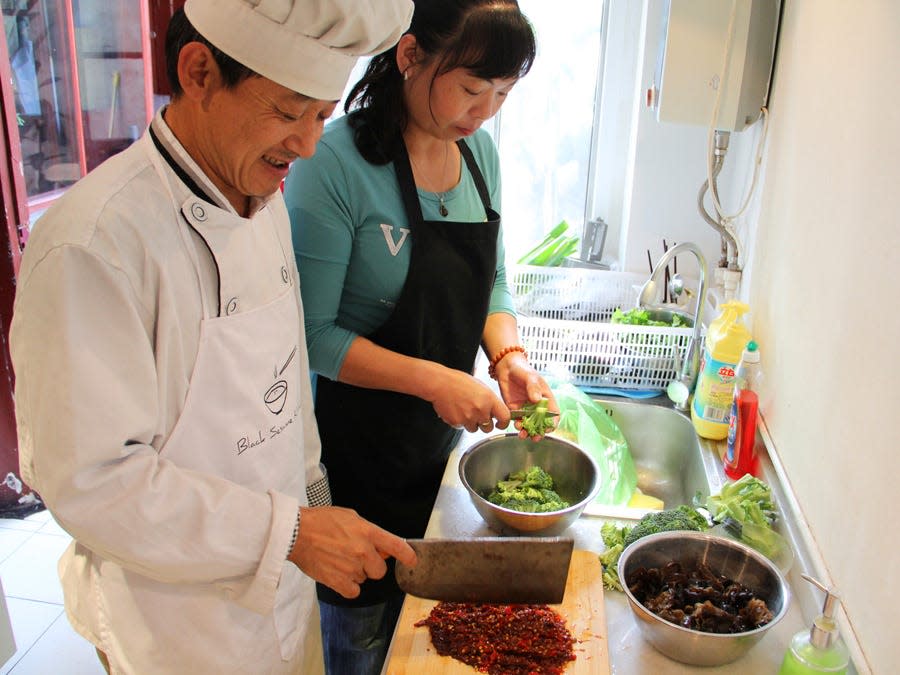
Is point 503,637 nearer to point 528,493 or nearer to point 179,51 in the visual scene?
point 528,493

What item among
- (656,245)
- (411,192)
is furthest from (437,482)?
(656,245)

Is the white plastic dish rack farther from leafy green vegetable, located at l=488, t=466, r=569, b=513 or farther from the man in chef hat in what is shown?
the man in chef hat

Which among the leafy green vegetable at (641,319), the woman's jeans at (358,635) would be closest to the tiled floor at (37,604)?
the woman's jeans at (358,635)

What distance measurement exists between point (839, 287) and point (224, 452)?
103 centimetres

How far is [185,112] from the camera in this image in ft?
2.96

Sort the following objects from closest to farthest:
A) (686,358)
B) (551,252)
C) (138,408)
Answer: (138,408) → (686,358) → (551,252)

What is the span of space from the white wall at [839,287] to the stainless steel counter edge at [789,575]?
3cm

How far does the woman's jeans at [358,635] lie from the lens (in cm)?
162

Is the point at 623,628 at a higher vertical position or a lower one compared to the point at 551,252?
lower

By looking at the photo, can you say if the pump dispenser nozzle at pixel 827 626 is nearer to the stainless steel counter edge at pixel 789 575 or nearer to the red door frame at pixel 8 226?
the stainless steel counter edge at pixel 789 575

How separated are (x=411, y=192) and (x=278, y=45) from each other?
1.87 ft

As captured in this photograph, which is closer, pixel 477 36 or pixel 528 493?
pixel 477 36

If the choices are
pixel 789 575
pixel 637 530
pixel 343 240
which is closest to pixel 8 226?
pixel 343 240

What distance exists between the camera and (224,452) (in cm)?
98
